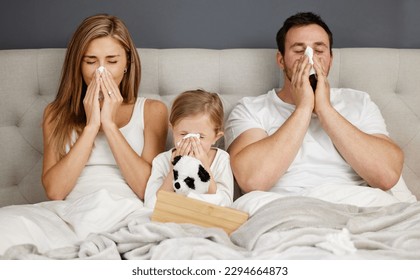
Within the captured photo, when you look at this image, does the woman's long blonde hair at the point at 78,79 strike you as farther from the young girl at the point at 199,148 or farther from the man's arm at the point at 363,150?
the man's arm at the point at 363,150

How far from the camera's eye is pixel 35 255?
4.70ft

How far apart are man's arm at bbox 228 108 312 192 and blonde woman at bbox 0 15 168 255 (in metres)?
0.31

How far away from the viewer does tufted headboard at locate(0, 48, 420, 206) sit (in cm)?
233

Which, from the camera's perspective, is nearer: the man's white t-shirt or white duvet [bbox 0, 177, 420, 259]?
white duvet [bbox 0, 177, 420, 259]

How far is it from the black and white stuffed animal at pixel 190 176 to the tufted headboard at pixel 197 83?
25.4 inches

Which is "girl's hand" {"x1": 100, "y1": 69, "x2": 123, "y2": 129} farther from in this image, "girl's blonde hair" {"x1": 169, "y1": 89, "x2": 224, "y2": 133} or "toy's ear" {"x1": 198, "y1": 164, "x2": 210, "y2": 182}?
"toy's ear" {"x1": 198, "y1": 164, "x2": 210, "y2": 182}

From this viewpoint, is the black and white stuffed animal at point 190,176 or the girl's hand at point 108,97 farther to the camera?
the girl's hand at point 108,97

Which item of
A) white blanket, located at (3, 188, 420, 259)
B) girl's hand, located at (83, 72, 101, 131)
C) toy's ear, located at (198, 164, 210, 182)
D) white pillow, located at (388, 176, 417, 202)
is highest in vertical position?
girl's hand, located at (83, 72, 101, 131)

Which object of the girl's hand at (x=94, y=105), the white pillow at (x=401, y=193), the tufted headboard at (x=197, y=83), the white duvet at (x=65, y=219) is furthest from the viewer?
the tufted headboard at (x=197, y=83)

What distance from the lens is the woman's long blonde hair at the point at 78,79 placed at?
207cm

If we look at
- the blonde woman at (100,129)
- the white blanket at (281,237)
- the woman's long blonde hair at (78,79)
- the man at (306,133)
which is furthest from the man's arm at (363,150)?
the woman's long blonde hair at (78,79)

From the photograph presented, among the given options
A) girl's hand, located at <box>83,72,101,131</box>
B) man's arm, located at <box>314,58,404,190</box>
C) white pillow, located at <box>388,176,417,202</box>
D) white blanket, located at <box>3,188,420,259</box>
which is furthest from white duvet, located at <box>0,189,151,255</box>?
white pillow, located at <box>388,176,417,202</box>

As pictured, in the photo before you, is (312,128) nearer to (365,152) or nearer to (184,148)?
(365,152)
